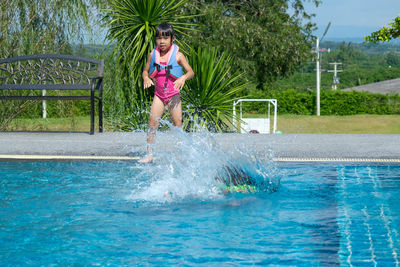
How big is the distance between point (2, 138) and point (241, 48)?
16.6m

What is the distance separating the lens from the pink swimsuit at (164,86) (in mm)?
6152

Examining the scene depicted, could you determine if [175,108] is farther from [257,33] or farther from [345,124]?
[345,124]

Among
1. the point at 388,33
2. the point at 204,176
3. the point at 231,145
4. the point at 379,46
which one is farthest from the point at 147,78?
the point at 379,46

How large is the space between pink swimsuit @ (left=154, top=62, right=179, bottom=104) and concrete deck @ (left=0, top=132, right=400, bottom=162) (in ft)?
2.22

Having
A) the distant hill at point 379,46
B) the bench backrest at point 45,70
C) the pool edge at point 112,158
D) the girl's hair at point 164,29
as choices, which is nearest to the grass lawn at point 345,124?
the distant hill at point 379,46

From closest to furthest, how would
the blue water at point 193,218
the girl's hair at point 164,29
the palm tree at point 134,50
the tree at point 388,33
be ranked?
the blue water at point 193,218 < the girl's hair at point 164,29 < the palm tree at point 134,50 < the tree at point 388,33

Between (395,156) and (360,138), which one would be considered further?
(360,138)

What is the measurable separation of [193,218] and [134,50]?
6.36 m

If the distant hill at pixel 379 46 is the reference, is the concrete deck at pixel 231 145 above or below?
below

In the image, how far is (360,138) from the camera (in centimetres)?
779

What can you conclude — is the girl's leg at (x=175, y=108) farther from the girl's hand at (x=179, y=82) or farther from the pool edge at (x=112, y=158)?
the pool edge at (x=112, y=158)

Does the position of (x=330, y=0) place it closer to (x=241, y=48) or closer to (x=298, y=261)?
(x=241, y=48)

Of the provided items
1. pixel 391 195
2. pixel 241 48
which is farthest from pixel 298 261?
pixel 241 48

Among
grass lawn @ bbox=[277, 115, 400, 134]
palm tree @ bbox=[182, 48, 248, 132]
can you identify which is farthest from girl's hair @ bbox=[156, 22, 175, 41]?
grass lawn @ bbox=[277, 115, 400, 134]
